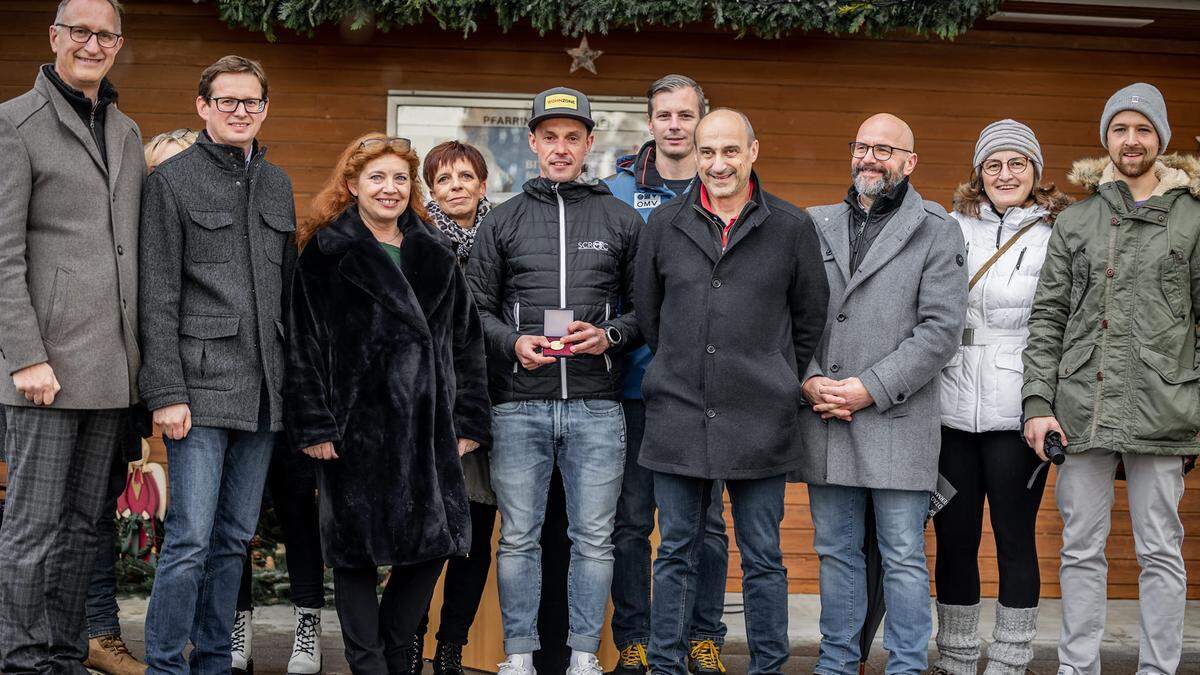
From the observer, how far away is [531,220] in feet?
15.3

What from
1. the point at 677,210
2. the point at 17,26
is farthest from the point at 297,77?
the point at 677,210

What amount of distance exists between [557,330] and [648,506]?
837mm

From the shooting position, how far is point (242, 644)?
189 inches

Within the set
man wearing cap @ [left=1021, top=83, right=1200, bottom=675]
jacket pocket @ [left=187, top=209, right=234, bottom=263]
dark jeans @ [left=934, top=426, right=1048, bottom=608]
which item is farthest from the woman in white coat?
jacket pocket @ [left=187, top=209, right=234, bottom=263]

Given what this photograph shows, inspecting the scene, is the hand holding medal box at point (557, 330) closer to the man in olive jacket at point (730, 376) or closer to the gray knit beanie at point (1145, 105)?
the man in olive jacket at point (730, 376)

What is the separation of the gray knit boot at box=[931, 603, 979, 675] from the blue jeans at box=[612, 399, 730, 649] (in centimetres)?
93

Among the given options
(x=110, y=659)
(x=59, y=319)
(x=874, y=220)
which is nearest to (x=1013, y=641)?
(x=874, y=220)

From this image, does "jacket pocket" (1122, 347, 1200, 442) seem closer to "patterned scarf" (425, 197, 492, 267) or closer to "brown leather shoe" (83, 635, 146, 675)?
Answer: "patterned scarf" (425, 197, 492, 267)

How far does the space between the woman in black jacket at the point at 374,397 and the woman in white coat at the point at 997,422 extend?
6.44 ft

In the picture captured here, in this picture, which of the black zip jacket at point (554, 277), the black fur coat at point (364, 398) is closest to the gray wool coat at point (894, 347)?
the black zip jacket at point (554, 277)

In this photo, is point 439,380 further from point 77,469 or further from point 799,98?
point 799,98

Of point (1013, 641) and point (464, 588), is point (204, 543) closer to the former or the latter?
point (464, 588)

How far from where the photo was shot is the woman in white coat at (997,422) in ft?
15.2

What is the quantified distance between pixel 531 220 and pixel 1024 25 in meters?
3.68
